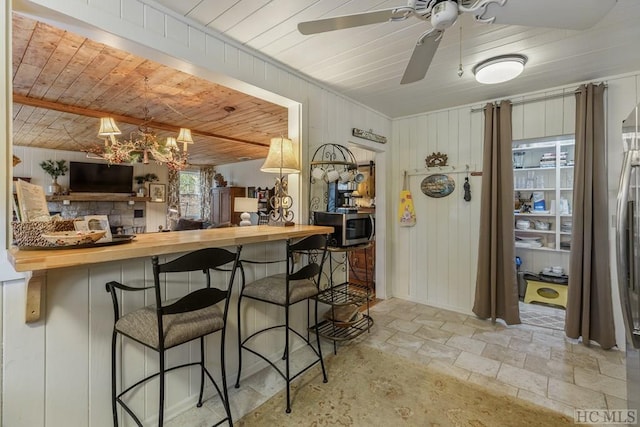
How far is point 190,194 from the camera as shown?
8.53 m

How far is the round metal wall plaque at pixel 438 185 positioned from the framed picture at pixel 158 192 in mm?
6124

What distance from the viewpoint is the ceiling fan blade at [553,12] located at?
117cm

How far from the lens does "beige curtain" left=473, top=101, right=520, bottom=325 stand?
2.95m

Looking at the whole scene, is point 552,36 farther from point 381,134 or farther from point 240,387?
point 240,387

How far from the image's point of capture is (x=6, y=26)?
4.04 feet

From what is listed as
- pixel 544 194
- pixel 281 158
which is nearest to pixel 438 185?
pixel 544 194

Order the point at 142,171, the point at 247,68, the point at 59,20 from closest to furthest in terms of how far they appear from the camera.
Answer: the point at 59,20 → the point at 247,68 → the point at 142,171

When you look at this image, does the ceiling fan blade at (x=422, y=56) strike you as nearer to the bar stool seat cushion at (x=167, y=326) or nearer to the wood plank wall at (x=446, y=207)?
the bar stool seat cushion at (x=167, y=326)

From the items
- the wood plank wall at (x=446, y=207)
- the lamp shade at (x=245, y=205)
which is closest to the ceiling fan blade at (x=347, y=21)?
the lamp shade at (x=245, y=205)

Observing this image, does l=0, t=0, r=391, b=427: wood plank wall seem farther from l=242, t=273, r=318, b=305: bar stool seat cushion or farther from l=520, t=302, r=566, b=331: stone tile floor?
l=520, t=302, r=566, b=331: stone tile floor

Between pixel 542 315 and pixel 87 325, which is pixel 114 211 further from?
pixel 542 315

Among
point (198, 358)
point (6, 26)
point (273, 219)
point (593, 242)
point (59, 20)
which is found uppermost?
point (59, 20)

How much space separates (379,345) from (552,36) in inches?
104

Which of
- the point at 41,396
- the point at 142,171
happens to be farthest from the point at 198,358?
the point at 142,171
